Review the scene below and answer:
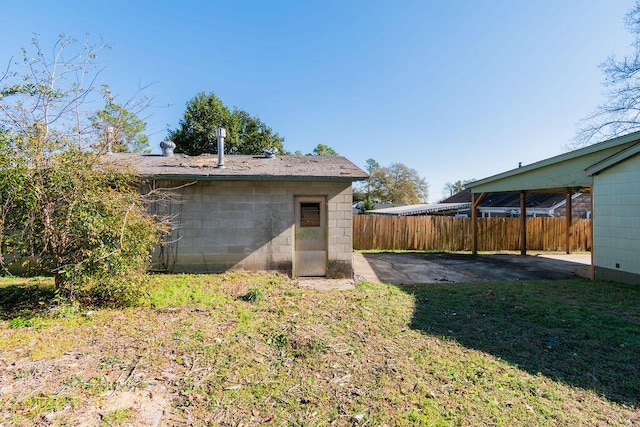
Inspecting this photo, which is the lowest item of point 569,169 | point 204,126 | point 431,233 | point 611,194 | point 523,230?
point 431,233

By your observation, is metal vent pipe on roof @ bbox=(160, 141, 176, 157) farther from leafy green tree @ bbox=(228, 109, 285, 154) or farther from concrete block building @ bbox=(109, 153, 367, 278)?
leafy green tree @ bbox=(228, 109, 285, 154)

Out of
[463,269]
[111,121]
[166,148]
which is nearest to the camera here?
[111,121]

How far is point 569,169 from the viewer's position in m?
8.72

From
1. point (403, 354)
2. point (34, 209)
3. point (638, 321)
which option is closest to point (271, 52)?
point (34, 209)

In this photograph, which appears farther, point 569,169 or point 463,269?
point 463,269

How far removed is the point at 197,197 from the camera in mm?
7168

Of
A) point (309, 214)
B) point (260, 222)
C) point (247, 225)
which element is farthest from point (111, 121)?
point (309, 214)

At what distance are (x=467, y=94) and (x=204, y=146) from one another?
18.0 m

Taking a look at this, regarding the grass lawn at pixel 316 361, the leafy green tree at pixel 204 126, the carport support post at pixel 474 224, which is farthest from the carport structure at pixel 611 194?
the leafy green tree at pixel 204 126

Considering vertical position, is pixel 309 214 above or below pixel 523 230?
above

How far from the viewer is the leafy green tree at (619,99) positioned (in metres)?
14.3

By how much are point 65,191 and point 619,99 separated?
2324 centimetres

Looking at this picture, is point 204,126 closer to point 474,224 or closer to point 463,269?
point 474,224

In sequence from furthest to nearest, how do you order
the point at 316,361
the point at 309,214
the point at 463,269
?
the point at 463,269, the point at 309,214, the point at 316,361
